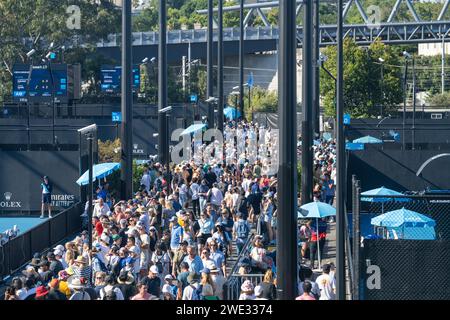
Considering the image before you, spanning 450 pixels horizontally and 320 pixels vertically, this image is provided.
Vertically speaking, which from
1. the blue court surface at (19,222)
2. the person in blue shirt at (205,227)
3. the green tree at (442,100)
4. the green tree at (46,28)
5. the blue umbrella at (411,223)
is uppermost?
the green tree at (46,28)

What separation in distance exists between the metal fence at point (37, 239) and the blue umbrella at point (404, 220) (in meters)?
7.33

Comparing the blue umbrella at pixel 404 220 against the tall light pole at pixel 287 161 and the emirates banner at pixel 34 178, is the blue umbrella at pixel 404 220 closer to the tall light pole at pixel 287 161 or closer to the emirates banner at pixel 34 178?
the tall light pole at pixel 287 161

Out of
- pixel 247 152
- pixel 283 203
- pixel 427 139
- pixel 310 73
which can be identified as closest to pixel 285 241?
pixel 283 203

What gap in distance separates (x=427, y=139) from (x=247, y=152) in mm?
10372

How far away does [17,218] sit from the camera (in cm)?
3606

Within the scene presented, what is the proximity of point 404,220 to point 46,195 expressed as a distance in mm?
16864

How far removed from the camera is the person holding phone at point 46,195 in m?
34.8

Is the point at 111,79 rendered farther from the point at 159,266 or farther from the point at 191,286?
the point at 191,286

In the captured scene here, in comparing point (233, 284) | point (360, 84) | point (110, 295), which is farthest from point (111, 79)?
point (110, 295)

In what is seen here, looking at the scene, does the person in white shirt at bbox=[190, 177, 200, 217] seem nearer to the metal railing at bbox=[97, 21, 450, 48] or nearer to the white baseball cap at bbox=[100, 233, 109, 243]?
the white baseball cap at bbox=[100, 233, 109, 243]

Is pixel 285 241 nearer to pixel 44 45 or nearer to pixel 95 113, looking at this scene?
pixel 95 113

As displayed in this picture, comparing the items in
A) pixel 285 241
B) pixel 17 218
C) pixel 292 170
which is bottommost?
pixel 17 218

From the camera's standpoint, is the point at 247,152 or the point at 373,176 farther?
the point at 247,152

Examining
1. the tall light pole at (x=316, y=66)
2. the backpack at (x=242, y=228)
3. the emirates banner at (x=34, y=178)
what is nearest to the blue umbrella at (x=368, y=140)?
the tall light pole at (x=316, y=66)
